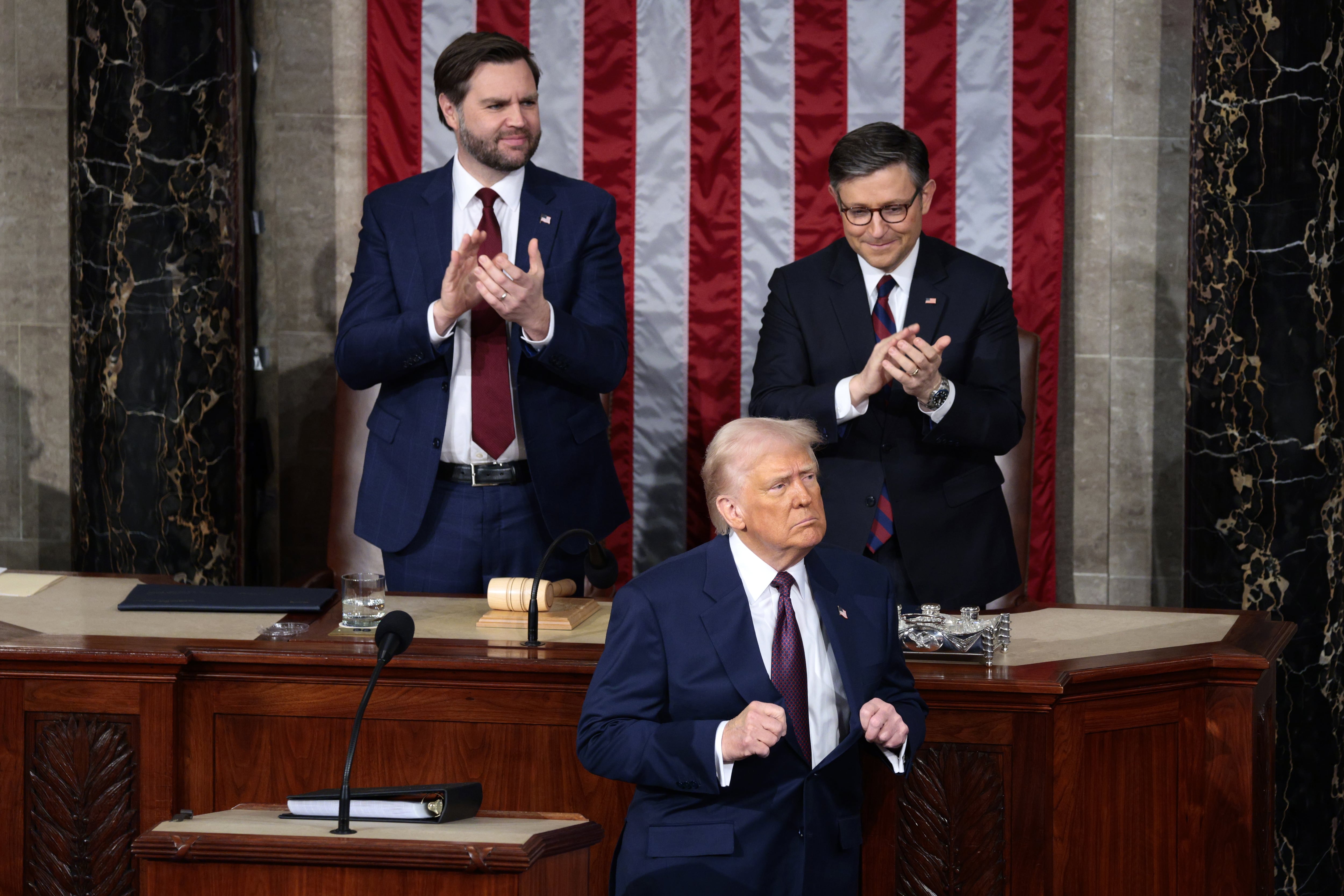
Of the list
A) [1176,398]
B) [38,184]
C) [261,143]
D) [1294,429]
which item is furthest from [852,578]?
[38,184]

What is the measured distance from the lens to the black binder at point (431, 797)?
7.15ft

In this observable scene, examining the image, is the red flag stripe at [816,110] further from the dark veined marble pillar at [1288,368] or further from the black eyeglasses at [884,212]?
the black eyeglasses at [884,212]

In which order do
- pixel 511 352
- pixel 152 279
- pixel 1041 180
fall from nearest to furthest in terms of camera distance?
1. pixel 511 352
2. pixel 152 279
3. pixel 1041 180

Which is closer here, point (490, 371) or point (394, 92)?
point (490, 371)

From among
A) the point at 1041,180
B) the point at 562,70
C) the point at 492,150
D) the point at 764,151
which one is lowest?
the point at 492,150

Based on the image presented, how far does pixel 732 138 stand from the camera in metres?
5.20

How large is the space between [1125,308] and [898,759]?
317 cm

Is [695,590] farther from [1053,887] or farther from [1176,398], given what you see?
[1176,398]

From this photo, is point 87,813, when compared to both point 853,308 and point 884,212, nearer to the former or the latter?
point 853,308

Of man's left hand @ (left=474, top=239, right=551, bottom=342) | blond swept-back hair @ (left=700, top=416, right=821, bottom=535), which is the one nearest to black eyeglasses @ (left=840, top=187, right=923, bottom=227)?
man's left hand @ (left=474, top=239, right=551, bottom=342)

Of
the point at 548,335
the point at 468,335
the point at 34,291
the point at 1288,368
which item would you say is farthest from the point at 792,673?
the point at 34,291

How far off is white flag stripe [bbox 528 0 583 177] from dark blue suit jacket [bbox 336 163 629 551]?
1257 mm

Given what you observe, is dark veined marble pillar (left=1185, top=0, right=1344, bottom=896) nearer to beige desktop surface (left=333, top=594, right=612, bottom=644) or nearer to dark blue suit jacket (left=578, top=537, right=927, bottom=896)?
beige desktop surface (left=333, top=594, right=612, bottom=644)

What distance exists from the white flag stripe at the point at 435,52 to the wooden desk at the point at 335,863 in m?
3.45
